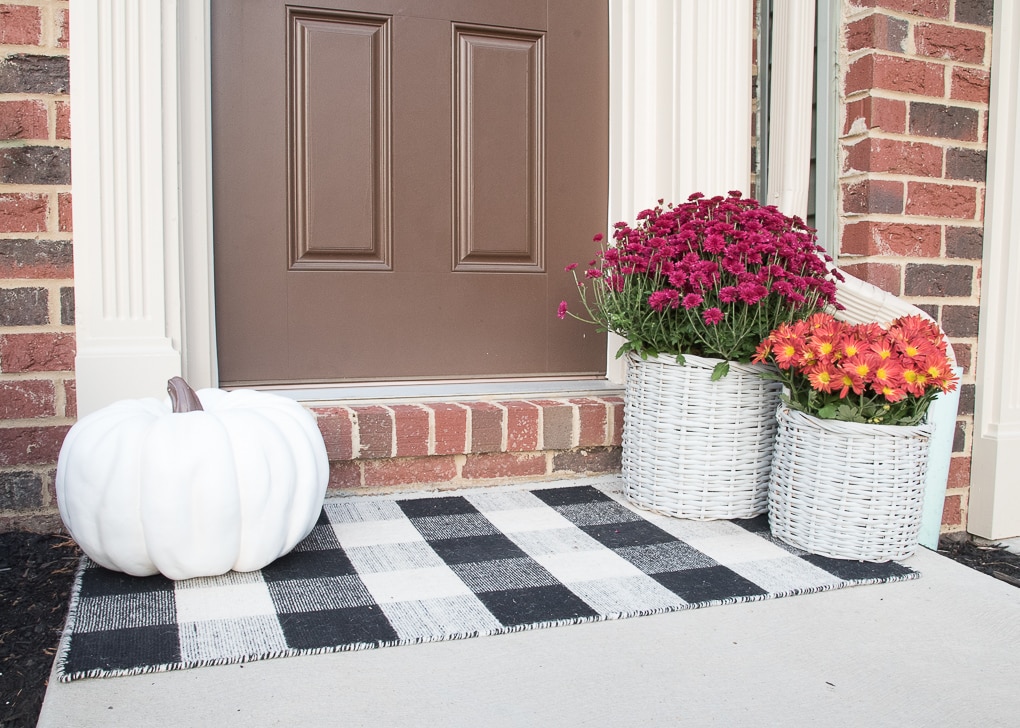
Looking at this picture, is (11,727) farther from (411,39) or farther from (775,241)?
(411,39)

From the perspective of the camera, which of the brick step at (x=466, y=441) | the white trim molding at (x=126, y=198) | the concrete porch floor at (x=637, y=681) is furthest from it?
the brick step at (x=466, y=441)

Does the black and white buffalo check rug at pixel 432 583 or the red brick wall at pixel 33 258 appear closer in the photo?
the black and white buffalo check rug at pixel 432 583

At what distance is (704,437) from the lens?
1.80 meters

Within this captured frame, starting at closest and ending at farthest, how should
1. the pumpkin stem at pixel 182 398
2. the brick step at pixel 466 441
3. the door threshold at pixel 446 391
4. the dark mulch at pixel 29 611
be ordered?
the dark mulch at pixel 29 611 → the pumpkin stem at pixel 182 398 → the brick step at pixel 466 441 → the door threshold at pixel 446 391

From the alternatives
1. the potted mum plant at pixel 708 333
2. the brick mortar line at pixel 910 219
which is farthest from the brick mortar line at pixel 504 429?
the brick mortar line at pixel 910 219

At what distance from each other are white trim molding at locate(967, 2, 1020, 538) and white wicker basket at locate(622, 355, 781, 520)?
0.87m

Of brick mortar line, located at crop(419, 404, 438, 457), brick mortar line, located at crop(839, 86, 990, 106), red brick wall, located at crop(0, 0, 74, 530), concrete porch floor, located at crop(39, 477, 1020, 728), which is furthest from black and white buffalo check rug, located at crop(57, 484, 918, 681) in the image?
brick mortar line, located at crop(839, 86, 990, 106)

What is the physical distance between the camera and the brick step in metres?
1.97

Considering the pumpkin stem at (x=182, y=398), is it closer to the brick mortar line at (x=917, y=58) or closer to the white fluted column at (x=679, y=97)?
the white fluted column at (x=679, y=97)

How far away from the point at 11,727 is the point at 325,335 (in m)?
1.15

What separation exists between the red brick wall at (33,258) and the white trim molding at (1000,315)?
90.1 inches

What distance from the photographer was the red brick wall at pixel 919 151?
2.19 meters

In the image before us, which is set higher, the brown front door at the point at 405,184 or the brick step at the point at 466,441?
the brown front door at the point at 405,184

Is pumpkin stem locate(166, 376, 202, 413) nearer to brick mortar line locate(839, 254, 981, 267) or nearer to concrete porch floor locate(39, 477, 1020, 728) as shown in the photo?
concrete porch floor locate(39, 477, 1020, 728)
